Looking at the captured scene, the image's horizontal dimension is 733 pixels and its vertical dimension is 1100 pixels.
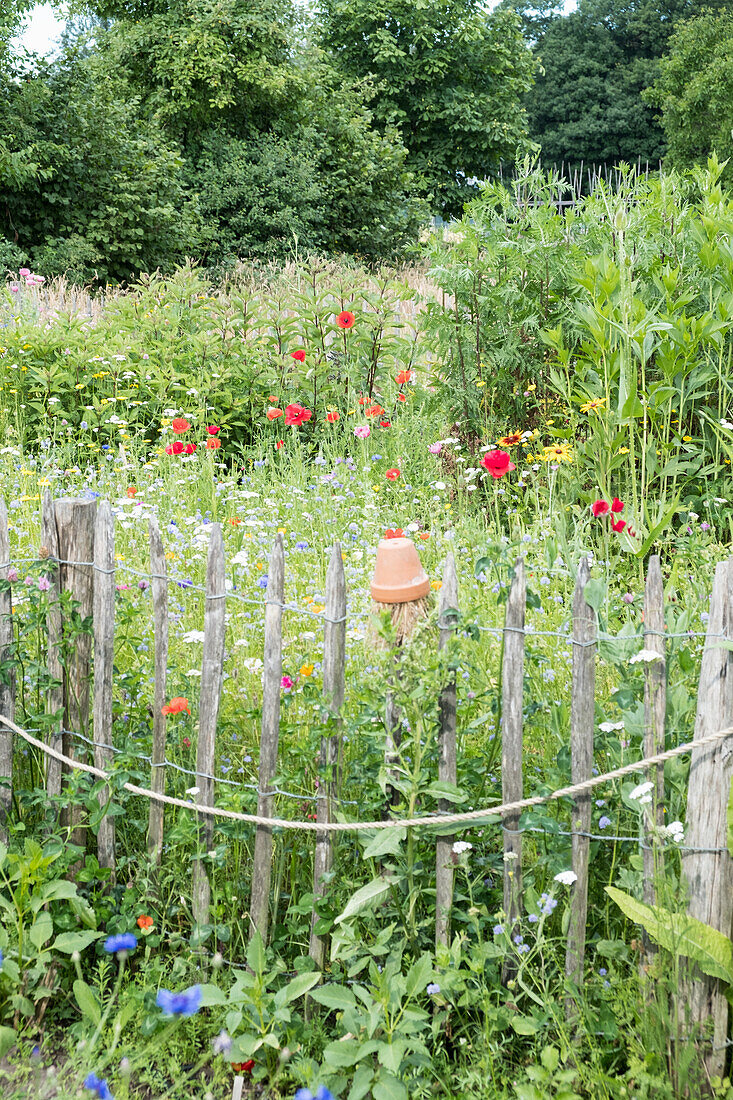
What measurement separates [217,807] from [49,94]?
16001mm

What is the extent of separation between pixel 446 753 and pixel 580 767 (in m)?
0.29

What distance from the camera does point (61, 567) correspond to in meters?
2.40

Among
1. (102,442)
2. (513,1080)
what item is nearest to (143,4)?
(102,442)

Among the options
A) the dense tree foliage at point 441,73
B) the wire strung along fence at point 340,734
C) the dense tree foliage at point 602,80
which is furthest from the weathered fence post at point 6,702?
the dense tree foliage at point 602,80

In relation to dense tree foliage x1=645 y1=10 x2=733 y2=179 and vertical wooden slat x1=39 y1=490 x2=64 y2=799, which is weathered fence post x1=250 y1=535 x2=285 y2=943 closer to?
vertical wooden slat x1=39 y1=490 x2=64 y2=799

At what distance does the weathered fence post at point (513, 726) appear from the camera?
1.92 metres

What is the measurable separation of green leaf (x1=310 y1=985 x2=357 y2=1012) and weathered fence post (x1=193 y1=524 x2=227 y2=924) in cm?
43

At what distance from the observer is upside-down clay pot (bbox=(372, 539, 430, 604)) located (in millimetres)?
2125

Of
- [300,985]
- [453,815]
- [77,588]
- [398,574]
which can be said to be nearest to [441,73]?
[77,588]

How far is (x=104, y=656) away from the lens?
7.57ft

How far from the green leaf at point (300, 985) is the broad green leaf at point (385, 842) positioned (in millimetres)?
290

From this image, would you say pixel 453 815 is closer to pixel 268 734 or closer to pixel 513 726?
pixel 513 726

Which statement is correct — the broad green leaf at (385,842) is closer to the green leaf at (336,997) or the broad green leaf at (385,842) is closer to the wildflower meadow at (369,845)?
the wildflower meadow at (369,845)

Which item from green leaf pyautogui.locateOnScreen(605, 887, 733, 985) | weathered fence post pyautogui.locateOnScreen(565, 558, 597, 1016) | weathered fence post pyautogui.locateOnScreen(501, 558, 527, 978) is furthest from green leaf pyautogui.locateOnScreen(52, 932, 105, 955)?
green leaf pyautogui.locateOnScreen(605, 887, 733, 985)
